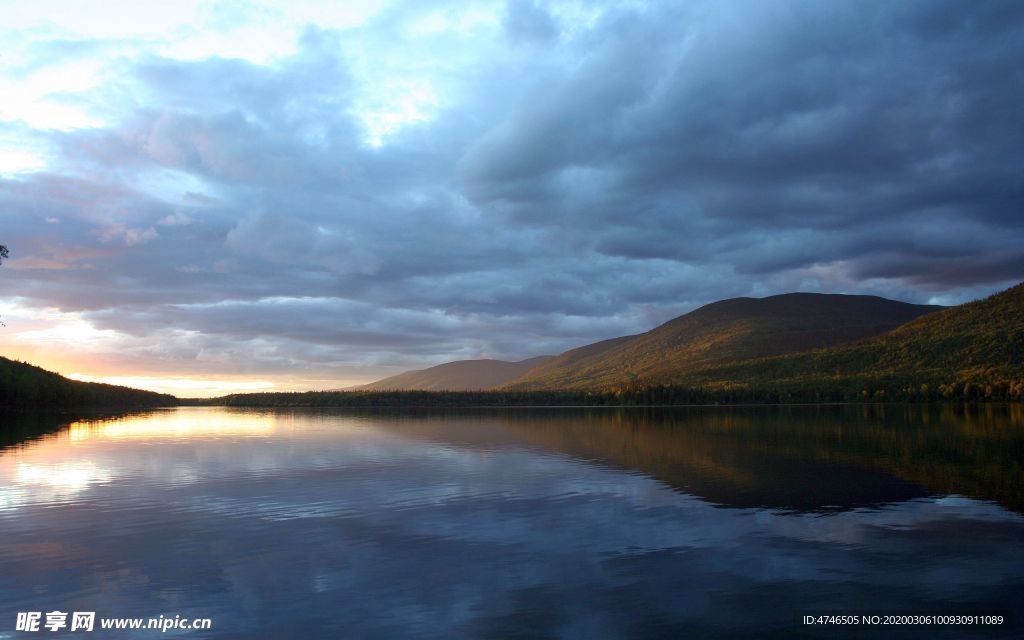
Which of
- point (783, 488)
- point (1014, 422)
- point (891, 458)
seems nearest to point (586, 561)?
point (783, 488)

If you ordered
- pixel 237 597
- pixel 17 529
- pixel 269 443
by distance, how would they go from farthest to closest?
pixel 269 443 < pixel 17 529 < pixel 237 597

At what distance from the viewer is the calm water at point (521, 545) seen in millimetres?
20672

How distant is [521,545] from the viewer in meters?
28.8

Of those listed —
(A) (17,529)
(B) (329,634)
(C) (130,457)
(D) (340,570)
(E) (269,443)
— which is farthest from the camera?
(E) (269,443)

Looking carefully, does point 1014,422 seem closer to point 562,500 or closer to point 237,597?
point 562,500

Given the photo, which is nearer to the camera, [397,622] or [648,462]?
[397,622]

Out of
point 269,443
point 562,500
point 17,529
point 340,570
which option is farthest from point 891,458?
point 269,443

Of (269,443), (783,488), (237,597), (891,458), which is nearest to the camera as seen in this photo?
(237,597)

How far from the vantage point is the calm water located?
67.8 feet

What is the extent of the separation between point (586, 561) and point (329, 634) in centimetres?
1081

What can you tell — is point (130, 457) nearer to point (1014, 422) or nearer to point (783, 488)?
point (783, 488)

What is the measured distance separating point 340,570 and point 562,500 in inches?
687

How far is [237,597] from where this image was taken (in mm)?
22375

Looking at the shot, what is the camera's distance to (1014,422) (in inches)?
3903
